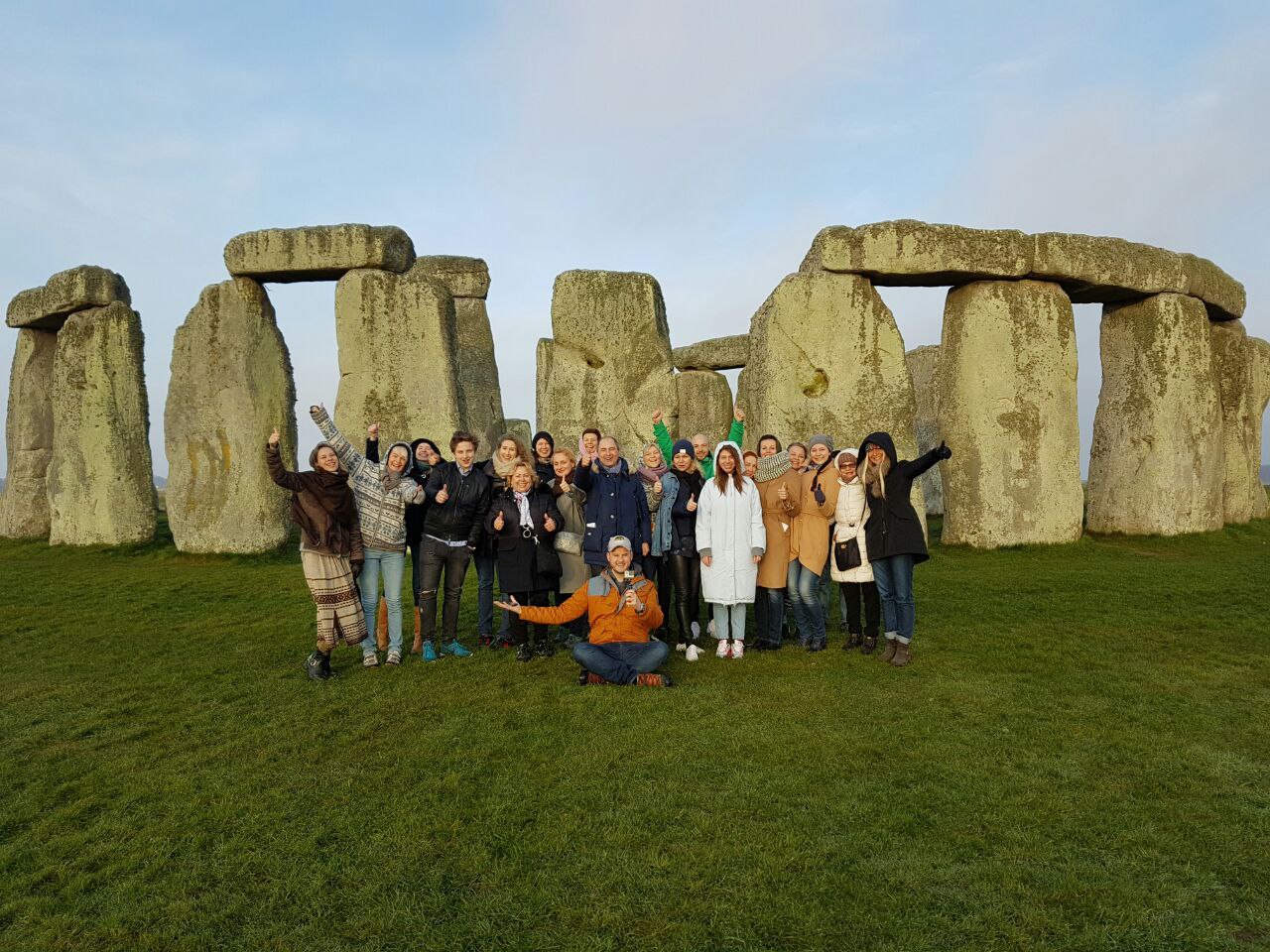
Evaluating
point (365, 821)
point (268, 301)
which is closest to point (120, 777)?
point (365, 821)

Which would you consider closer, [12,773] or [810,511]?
[12,773]

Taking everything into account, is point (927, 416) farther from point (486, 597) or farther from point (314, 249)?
point (486, 597)

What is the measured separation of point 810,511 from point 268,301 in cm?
898

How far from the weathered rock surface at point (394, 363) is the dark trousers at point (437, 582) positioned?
5.11m

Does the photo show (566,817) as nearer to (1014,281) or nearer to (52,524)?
(1014,281)

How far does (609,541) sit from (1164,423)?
409 inches

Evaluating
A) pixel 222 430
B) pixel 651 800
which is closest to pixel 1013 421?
pixel 651 800

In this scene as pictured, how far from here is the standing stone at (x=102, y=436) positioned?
12281 mm

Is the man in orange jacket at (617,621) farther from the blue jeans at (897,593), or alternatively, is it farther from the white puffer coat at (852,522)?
the blue jeans at (897,593)

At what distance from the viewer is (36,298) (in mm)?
13484

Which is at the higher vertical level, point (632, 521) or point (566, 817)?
point (632, 521)

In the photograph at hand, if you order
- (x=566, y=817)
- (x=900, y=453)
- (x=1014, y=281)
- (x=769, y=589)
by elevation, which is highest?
(x=1014, y=281)

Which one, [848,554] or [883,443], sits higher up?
[883,443]

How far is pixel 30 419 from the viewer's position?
1448cm
